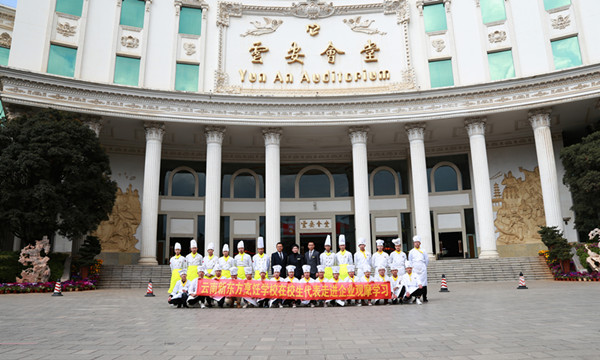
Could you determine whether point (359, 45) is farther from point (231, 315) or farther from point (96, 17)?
point (231, 315)

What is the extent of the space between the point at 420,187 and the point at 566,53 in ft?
40.3

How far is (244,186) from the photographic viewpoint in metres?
31.9

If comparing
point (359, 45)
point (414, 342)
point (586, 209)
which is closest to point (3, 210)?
point (414, 342)

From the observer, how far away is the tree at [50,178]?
58.4ft

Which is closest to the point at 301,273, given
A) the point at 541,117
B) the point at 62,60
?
the point at 541,117

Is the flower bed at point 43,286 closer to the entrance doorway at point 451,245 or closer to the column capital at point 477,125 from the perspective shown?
the entrance doorway at point 451,245

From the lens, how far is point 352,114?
26625 mm

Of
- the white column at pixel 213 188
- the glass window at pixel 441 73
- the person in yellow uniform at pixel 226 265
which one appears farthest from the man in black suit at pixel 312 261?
the glass window at pixel 441 73

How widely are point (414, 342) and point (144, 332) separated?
4.69 metres

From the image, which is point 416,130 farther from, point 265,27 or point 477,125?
point 265,27

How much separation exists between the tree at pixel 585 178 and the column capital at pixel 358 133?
11.1 m

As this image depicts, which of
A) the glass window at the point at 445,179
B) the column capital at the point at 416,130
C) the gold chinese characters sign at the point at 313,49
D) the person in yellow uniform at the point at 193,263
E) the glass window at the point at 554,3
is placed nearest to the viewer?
the person in yellow uniform at the point at 193,263

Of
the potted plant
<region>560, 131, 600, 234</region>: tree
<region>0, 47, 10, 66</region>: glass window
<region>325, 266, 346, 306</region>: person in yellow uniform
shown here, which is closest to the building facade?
<region>560, 131, 600, 234</region>: tree

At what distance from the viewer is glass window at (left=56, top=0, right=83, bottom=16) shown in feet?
84.4
